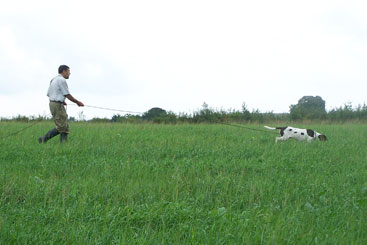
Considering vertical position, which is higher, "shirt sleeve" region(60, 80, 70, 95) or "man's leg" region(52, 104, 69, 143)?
"shirt sleeve" region(60, 80, 70, 95)

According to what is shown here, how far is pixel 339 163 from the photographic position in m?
7.09

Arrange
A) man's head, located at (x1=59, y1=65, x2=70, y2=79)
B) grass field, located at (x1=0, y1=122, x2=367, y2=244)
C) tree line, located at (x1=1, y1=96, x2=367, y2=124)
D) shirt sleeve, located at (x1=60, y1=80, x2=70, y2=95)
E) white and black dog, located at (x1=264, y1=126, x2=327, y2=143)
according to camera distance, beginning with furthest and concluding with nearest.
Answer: tree line, located at (x1=1, y1=96, x2=367, y2=124) → white and black dog, located at (x1=264, y1=126, x2=327, y2=143) → man's head, located at (x1=59, y1=65, x2=70, y2=79) → shirt sleeve, located at (x1=60, y1=80, x2=70, y2=95) → grass field, located at (x1=0, y1=122, x2=367, y2=244)

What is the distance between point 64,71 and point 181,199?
6240 mm

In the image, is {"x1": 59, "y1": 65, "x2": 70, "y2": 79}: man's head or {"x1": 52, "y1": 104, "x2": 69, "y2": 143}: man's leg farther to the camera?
{"x1": 59, "y1": 65, "x2": 70, "y2": 79}: man's head

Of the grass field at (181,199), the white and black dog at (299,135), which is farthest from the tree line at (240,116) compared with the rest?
the grass field at (181,199)

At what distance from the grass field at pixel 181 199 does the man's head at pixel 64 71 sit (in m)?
2.43

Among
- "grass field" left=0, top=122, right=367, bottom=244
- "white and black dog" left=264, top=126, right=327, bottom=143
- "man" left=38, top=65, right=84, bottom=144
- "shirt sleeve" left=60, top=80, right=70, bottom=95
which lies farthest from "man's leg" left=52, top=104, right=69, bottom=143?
"white and black dog" left=264, top=126, right=327, bottom=143

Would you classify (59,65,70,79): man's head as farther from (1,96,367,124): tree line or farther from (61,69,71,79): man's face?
(1,96,367,124): tree line

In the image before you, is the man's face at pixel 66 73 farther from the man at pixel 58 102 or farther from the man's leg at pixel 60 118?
the man's leg at pixel 60 118

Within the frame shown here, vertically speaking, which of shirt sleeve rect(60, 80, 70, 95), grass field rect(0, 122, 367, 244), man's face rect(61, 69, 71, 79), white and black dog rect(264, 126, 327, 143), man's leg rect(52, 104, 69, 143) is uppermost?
man's face rect(61, 69, 71, 79)

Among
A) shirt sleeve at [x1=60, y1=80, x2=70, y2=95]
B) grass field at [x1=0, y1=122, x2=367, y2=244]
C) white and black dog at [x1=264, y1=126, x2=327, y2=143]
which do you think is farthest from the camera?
white and black dog at [x1=264, y1=126, x2=327, y2=143]

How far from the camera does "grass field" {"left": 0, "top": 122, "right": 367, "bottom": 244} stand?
10.7ft

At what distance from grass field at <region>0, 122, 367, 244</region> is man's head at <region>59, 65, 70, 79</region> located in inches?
95.8

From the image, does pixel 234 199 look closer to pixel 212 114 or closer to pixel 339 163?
pixel 339 163
